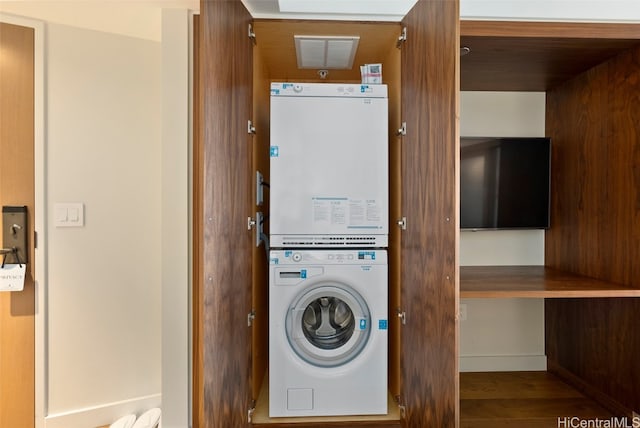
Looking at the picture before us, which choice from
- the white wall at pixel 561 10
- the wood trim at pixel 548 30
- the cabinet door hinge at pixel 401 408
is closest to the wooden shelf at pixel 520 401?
the cabinet door hinge at pixel 401 408

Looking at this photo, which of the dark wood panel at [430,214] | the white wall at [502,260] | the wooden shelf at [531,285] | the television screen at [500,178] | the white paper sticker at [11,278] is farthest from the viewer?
the white wall at [502,260]

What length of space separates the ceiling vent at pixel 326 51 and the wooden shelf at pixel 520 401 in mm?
2216

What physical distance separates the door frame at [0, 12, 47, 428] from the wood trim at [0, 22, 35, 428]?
0.07ft

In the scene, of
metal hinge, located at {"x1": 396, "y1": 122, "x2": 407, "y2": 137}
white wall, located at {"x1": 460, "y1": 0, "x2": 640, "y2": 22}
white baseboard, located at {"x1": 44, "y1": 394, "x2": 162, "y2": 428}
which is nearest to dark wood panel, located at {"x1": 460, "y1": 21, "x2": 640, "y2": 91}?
white wall, located at {"x1": 460, "y1": 0, "x2": 640, "y2": 22}

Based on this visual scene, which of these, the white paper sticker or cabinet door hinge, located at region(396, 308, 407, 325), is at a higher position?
the white paper sticker

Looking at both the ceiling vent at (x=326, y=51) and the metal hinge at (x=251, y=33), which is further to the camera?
the ceiling vent at (x=326, y=51)

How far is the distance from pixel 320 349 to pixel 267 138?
1.36 metres

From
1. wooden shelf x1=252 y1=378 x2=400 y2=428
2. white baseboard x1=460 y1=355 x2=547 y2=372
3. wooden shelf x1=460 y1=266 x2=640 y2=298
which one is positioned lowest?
wooden shelf x1=252 y1=378 x2=400 y2=428

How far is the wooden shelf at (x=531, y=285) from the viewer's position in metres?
1.59

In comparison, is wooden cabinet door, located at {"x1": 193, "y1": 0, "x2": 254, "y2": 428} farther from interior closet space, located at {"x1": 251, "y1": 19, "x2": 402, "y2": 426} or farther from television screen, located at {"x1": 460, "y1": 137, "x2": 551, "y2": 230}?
television screen, located at {"x1": 460, "y1": 137, "x2": 551, "y2": 230}

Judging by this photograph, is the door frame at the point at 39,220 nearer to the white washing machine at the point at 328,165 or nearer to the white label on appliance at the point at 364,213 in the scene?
the white washing machine at the point at 328,165

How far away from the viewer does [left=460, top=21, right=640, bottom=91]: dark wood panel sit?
5.42 feet

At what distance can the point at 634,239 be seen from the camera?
176 centimetres

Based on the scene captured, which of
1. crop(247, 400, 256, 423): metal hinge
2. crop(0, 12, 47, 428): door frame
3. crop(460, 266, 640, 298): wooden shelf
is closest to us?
crop(460, 266, 640, 298): wooden shelf
